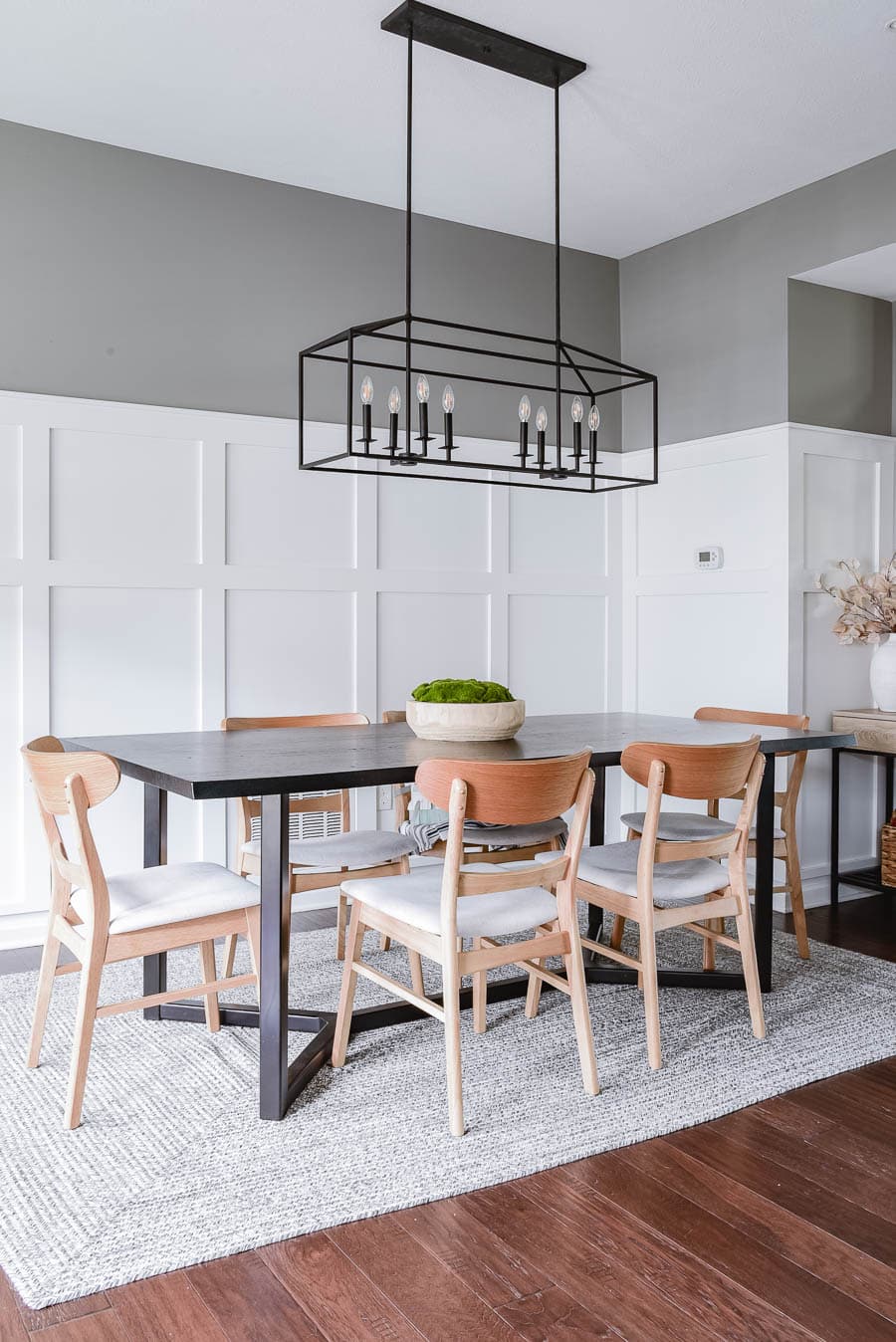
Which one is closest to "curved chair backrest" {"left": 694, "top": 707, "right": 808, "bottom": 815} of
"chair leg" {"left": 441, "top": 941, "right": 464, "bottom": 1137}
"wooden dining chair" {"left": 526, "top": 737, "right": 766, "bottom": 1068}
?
"wooden dining chair" {"left": 526, "top": 737, "right": 766, "bottom": 1068}

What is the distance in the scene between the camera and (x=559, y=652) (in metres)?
4.91

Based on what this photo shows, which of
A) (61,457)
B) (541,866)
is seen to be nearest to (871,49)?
(541,866)

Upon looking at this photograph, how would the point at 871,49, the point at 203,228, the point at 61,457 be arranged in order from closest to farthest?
the point at 871,49 → the point at 61,457 → the point at 203,228

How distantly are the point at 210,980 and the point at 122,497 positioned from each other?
190 cm

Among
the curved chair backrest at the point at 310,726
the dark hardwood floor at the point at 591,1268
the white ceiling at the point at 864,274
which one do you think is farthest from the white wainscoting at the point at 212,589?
the dark hardwood floor at the point at 591,1268

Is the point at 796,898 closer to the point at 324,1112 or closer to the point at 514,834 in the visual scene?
the point at 514,834

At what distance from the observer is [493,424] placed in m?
4.71

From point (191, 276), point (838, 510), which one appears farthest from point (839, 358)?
point (191, 276)

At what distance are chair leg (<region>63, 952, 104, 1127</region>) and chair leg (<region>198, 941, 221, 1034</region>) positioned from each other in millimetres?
380

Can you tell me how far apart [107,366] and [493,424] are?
167 centimetres

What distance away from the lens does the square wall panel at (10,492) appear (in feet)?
11.9

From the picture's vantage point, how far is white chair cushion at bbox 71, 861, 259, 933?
2.35m

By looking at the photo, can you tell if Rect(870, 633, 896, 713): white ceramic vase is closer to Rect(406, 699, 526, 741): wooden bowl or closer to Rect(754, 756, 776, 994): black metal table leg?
Rect(754, 756, 776, 994): black metal table leg

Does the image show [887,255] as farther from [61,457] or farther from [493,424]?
[61,457]
